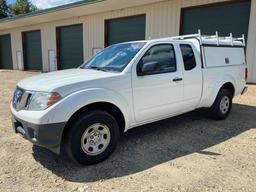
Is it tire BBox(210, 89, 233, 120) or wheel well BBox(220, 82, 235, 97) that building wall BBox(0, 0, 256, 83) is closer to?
wheel well BBox(220, 82, 235, 97)

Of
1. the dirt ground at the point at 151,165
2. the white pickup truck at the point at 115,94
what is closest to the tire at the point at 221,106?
the white pickup truck at the point at 115,94

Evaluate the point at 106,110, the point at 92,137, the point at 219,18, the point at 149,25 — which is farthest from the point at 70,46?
the point at 92,137

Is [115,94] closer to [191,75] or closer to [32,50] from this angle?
[191,75]

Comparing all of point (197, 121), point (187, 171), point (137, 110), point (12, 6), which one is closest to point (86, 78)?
point (137, 110)

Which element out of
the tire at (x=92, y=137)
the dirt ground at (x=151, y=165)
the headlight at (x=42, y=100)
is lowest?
the dirt ground at (x=151, y=165)

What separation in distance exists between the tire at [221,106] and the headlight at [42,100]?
3.77 meters

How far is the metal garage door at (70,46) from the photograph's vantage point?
59.2ft

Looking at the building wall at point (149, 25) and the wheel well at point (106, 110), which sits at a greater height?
the building wall at point (149, 25)

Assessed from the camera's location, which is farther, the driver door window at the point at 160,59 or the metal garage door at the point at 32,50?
the metal garage door at the point at 32,50

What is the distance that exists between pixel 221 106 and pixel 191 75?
148 cm

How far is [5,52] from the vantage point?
26.6 metres

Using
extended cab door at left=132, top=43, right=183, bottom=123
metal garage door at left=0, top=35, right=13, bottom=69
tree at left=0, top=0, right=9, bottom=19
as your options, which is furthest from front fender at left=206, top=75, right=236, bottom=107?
tree at left=0, top=0, right=9, bottom=19

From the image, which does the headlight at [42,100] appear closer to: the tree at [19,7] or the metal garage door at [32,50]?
the metal garage door at [32,50]

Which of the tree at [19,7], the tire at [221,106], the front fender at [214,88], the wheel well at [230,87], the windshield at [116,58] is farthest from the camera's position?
the tree at [19,7]
